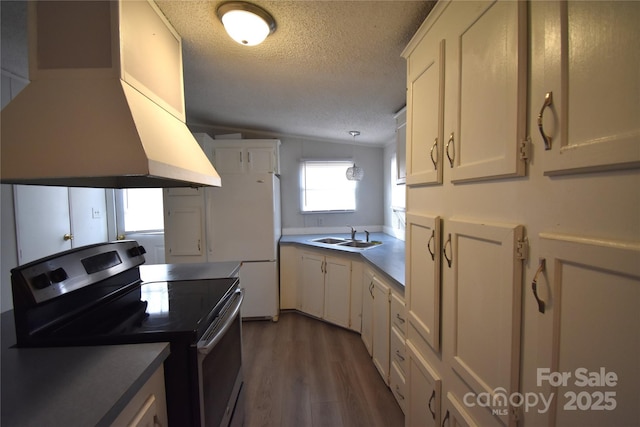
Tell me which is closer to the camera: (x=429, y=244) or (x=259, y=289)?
(x=429, y=244)

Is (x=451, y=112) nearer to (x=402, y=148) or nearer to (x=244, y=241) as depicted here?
(x=402, y=148)

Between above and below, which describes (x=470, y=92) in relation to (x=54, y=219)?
above

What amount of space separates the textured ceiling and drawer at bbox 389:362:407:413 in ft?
6.67

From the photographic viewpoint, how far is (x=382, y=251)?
2.51 m

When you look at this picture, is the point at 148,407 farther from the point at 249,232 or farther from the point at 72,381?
the point at 249,232

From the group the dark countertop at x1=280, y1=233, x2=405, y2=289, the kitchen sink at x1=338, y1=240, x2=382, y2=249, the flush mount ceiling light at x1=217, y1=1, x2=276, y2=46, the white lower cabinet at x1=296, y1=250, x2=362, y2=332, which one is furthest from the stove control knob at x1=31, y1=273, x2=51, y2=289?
the kitchen sink at x1=338, y1=240, x2=382, y2=249

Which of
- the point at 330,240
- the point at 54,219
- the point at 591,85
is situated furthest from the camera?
the point at 330,240

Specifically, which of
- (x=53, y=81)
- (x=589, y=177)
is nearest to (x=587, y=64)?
(x=589, y=177)

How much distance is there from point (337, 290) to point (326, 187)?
1572mm

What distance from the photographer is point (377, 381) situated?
1991mm

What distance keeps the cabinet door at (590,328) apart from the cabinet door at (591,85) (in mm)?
166

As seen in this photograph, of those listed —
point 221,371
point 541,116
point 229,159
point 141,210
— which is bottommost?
point 221,371

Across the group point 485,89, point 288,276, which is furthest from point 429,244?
point 288,276

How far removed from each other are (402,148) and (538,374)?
6.40 ft
